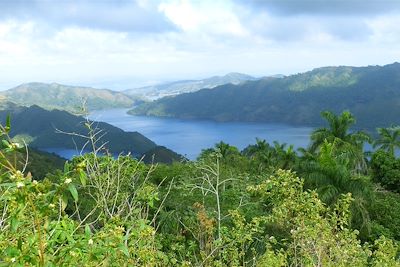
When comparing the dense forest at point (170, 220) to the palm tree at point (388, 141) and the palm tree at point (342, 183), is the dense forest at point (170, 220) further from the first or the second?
the palm tree at point (388, 141)

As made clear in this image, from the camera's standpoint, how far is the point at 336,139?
31.7 metres

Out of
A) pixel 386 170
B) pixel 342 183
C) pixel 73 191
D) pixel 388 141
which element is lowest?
pixel 386 170

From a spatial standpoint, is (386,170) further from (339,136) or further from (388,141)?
(388,141)

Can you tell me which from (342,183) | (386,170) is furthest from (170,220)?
(386,170)

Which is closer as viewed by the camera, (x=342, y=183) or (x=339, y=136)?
(x=342, y=183)

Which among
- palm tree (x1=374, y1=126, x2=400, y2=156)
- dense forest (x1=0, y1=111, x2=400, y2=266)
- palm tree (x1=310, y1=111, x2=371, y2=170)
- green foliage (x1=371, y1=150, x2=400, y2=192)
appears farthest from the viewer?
palm tree (x1=374, y1=126, x2=400, y2=156)

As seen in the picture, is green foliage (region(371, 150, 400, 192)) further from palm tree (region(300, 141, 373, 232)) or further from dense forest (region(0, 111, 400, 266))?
palm tree (region(300, 141, 373, 232))

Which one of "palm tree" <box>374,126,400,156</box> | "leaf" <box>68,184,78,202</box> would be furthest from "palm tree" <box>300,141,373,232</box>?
"palm tree" <box>374,126,400,156</box>

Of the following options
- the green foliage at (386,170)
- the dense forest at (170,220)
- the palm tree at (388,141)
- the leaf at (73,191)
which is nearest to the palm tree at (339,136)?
the green foliage at (386,170)

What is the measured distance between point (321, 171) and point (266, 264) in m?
17.3

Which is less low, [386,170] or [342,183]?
[342,183]

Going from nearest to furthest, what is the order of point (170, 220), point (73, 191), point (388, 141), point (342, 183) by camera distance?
point (73, 191), point (170, 220), point (342, 183), point (388, 141)

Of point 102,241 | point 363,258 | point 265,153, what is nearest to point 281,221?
point 363,258

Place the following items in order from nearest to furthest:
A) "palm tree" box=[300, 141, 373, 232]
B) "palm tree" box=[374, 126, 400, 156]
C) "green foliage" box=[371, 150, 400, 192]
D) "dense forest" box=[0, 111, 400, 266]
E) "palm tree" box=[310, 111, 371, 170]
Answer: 1. "dense forest" box=[0, 111, 400, 266]
2. "palm tree" box=[300, 141, 373, 232]
3. "palm tree" box=[310, 111, 371, 170]
4. "green foliage" box=[371, 150, 400, 192]
5. "palm tree" box=[374, 126, 400, 156]
